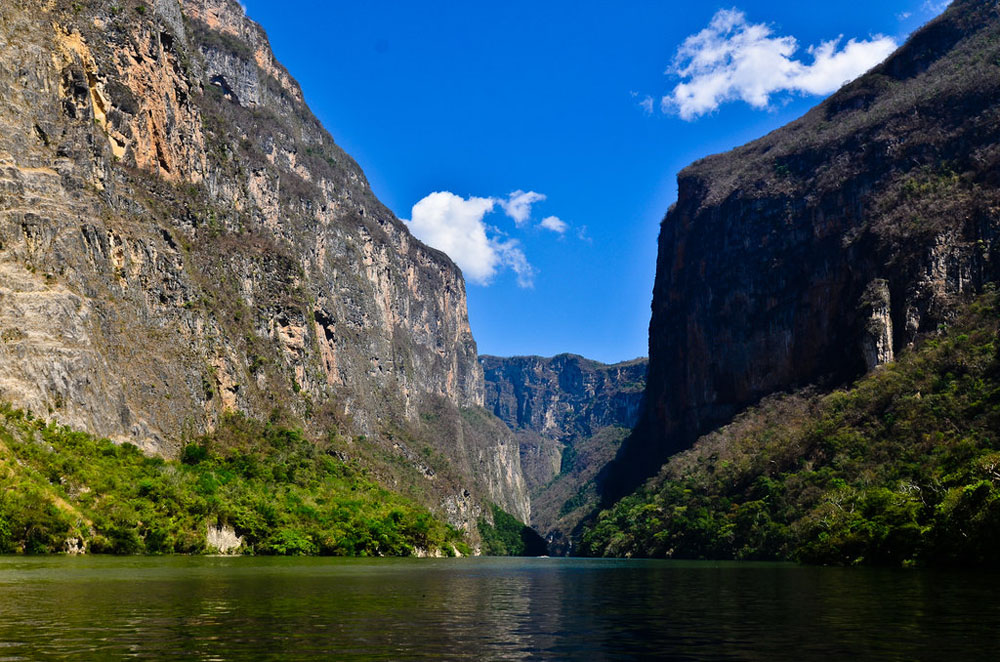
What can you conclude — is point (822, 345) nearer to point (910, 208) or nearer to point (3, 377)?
point (910, 208)

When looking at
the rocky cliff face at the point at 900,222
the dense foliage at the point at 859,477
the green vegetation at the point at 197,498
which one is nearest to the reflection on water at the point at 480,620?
the dense foliage at the point at 859,477

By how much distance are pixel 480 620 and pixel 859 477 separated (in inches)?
3395

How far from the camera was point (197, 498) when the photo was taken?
8931 cm

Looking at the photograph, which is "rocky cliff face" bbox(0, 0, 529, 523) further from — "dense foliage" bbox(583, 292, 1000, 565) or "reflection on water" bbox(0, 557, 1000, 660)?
"dense foliage" bbox(583, 292, 1000, 565)

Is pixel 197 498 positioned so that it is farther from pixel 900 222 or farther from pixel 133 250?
pixel 900 222

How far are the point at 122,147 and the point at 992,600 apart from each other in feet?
453

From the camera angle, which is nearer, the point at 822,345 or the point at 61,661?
→ the point at 61,661

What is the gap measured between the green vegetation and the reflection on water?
30270mm

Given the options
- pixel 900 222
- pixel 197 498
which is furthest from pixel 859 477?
pixel 197 498

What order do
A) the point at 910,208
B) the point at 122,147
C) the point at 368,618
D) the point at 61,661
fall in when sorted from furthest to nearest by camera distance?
the point at 910,208 → the point at 122,147 → the point at 368,618 → the point at 61,661

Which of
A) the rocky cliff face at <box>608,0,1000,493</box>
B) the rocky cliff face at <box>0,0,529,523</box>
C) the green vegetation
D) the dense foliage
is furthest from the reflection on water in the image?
the rocky cliff face at <box>608,0,1000,493</box>

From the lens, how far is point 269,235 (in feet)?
618

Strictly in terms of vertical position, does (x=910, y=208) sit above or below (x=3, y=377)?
above

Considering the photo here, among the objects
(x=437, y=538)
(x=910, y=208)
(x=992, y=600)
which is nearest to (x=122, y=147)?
(x=437, y=538)
